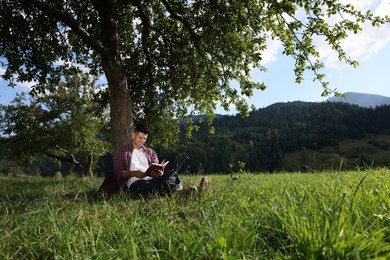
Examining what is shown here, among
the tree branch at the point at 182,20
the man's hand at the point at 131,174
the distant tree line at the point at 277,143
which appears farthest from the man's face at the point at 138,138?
the distant tree line at the point at 277,143

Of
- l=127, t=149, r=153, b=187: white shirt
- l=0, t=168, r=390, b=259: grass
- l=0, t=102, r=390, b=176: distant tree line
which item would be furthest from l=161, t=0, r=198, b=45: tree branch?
l=0, t=102, r=390, b=176: distant tree line

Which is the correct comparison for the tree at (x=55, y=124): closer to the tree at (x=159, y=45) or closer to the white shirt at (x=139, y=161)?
the tree at (x=159, y=45)

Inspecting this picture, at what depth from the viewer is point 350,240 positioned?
2.13m

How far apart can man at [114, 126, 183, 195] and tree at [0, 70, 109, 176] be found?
82.9 ft

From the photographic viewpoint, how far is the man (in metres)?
6.65

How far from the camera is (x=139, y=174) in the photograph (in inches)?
281

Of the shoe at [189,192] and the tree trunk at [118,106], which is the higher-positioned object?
the tree trunk at [118,106]

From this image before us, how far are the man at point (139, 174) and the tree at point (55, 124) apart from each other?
25268mm

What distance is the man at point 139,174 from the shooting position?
6.65 metres

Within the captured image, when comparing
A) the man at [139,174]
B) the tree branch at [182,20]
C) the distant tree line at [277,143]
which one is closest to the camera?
the man at [139,174]

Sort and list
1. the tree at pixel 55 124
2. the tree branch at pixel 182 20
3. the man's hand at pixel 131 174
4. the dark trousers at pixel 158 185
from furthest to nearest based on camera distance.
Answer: the tree at pixel 55 124, the tree branch at pixel 182 20, the man's hand at pixel 131 174, the dark trousers at pixel 158 185

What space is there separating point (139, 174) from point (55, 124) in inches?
1182

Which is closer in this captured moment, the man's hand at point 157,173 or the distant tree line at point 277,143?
the man's hand at point 157,173

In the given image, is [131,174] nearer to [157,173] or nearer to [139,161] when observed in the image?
[139,161]
